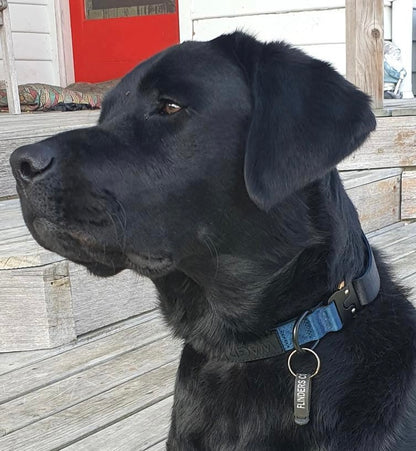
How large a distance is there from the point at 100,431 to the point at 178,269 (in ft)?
2.40

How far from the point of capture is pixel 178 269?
1.73m

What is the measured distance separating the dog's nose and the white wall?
3944mm

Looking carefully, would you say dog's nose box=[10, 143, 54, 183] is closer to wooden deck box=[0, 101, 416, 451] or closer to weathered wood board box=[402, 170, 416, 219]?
wooden deck box=[0, 101, 416, 451]

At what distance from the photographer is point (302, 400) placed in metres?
1.58

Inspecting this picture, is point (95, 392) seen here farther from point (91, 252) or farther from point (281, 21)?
point (281, 21)

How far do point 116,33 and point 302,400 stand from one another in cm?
556

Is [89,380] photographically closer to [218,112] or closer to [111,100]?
[111,100]

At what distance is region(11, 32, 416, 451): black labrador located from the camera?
1554mm

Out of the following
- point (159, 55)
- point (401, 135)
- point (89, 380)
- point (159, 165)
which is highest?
point (159, 55)

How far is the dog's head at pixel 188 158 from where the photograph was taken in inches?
60.6

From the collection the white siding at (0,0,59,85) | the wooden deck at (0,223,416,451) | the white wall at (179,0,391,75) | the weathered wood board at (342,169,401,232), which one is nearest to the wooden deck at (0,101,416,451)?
the wooden deck at (0,223,416,451)

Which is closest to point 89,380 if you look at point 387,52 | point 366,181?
point 366,181

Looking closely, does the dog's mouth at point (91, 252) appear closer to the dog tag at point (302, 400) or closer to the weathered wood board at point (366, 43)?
the dog tag at point (302, 400)

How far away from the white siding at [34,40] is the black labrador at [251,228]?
207 inches
